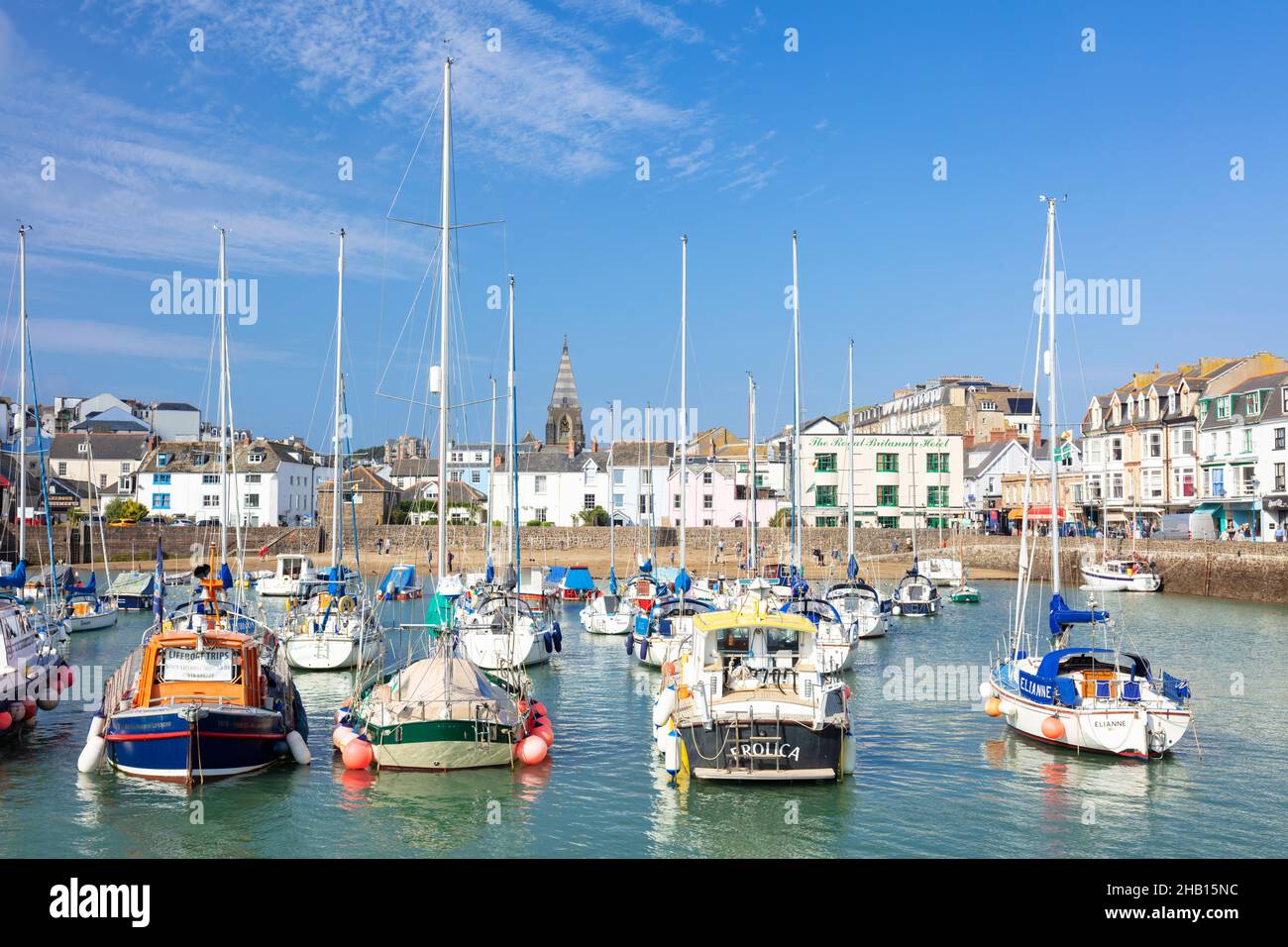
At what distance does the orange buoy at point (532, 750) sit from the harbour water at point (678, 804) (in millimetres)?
316

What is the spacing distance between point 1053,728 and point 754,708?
784 centimetres

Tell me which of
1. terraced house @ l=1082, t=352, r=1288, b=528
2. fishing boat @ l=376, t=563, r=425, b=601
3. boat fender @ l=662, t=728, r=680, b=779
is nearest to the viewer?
boat fender @ l=662, t=728, r=680, b=779

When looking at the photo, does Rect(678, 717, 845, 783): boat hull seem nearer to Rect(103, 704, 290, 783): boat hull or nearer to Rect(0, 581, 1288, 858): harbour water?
Rect(0, 581, 1288, 858): harbour water

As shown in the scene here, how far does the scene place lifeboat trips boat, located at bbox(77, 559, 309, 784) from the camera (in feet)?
68.3

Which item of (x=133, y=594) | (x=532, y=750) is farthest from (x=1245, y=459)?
(x=133, y=594)

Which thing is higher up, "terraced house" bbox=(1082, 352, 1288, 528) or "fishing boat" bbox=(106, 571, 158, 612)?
"terraced house" bbox=(1082, 352, 1288, 528)

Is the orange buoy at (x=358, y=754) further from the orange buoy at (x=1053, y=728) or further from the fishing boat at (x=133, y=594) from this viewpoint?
the fishing boat at (x=133, y=594)

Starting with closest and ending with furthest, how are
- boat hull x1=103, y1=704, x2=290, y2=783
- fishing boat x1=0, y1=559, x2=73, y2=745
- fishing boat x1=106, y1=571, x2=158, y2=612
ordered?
boat hull x1=103, y1=704, x2=290, y2=783
fishing boat x1=0, y1=559, x2=73, y2=745
fishing boat x1=106, y1=571, x2=158, y2=612

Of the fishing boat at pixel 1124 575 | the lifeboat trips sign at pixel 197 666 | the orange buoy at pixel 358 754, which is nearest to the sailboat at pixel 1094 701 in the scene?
the orange buoy at pixel 358 754

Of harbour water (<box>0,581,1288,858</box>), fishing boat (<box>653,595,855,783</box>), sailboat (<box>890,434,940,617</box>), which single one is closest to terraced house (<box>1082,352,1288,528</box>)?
sailboat (<box>890,434,940,617</box>)

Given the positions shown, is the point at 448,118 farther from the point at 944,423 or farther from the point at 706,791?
the point at 944,423

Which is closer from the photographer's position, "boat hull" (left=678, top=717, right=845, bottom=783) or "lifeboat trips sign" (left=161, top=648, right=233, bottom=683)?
"boat hull" (left=678, top=717, right=845, bottom=783)

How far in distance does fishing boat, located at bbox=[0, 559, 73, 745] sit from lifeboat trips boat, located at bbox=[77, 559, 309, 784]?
289 cm
